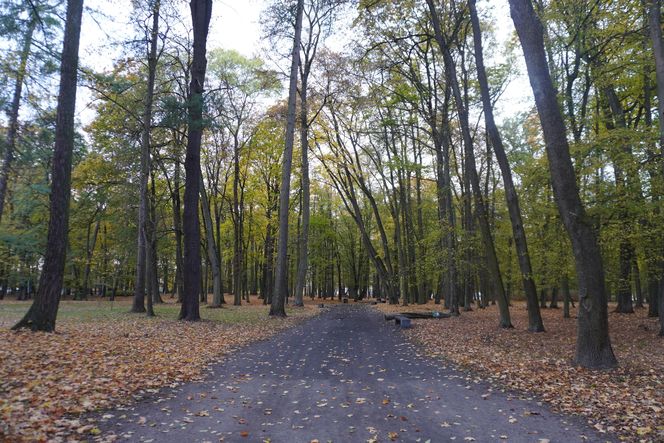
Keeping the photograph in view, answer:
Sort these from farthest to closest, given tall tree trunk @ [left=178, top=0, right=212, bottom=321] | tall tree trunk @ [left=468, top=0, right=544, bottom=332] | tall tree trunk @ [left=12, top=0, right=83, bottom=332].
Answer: tall tree trunk @ [left=178, top=0, right=212, bottom=321], tall tree trunk @ [left=468, top=0, right=544, bottom=332], tall tree trunk @ [left=12, top=0, right=83, bottom=332]

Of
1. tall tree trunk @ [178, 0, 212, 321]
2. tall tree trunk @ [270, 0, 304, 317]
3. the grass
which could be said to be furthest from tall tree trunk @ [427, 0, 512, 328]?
the grass

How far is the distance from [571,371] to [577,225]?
2.53 meters

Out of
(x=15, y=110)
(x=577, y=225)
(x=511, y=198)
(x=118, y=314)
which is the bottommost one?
(x=118, y=314)

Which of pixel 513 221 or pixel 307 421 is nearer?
pixel 307 421

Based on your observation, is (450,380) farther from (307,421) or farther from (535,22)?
(535,22)

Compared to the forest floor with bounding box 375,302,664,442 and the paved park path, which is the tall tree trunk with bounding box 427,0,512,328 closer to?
the forest floor with bounding box 375,302,664,442

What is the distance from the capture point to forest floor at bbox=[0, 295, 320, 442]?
4.54 metres

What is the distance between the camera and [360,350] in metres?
10.3

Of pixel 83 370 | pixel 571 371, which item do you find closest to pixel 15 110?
pixel 83 370

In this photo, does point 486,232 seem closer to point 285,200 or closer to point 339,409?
point 285,200

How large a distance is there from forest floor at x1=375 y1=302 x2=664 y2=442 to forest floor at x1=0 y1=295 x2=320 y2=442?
536cm

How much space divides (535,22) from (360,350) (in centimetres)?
795

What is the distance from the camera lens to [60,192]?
9641 millimetres

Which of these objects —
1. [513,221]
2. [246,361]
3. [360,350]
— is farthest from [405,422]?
[513,221]
